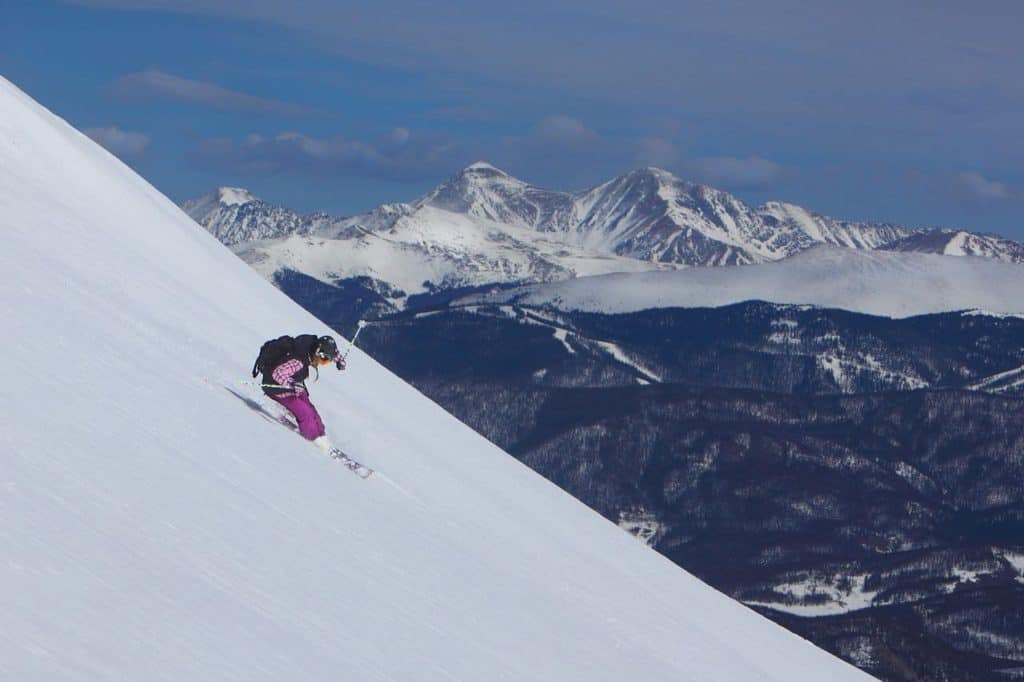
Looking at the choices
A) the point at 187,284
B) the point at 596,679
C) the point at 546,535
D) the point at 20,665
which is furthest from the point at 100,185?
the point at 20,665

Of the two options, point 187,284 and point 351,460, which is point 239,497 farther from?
point 187,284

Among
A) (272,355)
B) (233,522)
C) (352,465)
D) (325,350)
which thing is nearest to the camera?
(233,522)

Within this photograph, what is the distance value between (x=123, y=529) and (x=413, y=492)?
34.3ft

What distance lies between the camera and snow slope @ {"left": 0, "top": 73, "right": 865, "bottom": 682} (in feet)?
40.1

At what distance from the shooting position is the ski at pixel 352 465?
2294 centimetres

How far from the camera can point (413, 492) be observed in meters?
24.0

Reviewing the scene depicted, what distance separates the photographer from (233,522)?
1605 cm

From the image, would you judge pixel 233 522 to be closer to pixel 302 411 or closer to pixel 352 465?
pixel 352 465

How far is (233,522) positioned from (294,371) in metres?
7.51

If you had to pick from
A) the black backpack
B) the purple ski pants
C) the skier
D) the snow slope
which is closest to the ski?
the skier

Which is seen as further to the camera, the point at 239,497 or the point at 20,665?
the point at 239,497

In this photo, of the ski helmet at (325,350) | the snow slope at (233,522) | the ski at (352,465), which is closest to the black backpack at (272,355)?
the ski helmet at (325,350)

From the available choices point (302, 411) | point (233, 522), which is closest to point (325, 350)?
point (302, 411)

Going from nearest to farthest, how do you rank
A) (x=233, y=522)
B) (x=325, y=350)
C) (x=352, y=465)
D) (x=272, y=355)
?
(x=233, y=522) → (x=352, y=465) → (x=272, y=355) → (x=325, y=350)
